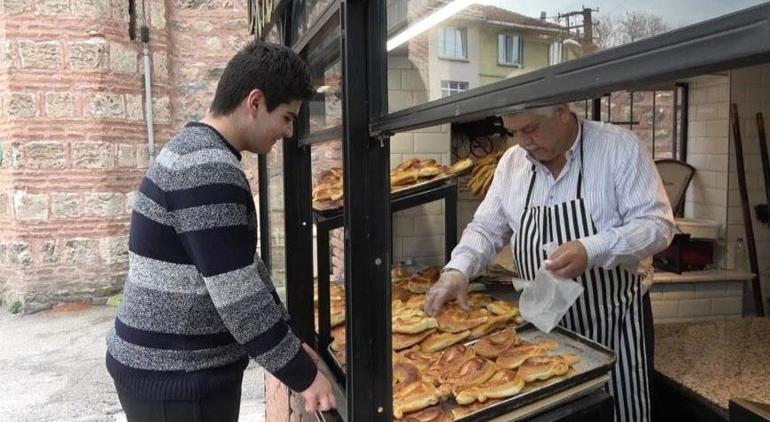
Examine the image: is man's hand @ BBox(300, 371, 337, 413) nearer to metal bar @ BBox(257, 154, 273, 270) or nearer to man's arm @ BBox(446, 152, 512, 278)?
man's arm @ BBox(446, 152, 512, 278)

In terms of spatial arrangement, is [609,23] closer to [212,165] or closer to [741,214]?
[212,165]

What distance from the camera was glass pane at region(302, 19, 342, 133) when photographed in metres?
2.04

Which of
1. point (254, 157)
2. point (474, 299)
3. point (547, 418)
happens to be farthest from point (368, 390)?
point (254, 157)

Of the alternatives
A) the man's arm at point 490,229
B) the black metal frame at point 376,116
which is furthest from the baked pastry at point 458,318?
the black metal frame at point 376,116

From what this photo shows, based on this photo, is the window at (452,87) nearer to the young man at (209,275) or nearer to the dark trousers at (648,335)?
the young man at (209,275)

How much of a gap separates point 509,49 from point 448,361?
3.65 feet

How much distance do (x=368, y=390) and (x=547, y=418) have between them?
0.47 metres

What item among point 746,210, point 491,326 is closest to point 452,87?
point 491,326

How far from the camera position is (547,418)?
1.58 m

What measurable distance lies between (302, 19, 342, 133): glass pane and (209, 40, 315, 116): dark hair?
→ 0.15 meters

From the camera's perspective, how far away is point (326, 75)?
2.46m

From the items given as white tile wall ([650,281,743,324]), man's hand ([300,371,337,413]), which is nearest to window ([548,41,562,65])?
man's hand ([300,371,337,413])

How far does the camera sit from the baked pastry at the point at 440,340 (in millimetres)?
2021

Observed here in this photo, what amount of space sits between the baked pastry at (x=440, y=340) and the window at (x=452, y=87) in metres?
1.01
